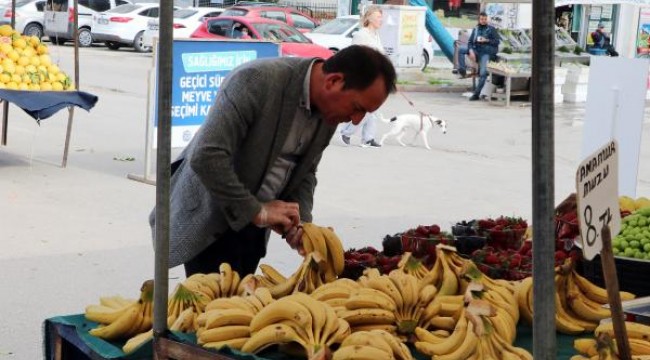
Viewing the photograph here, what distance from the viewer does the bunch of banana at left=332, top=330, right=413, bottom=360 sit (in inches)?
111

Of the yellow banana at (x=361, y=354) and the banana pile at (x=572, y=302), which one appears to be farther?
the banana pile at (x=572, y=302)

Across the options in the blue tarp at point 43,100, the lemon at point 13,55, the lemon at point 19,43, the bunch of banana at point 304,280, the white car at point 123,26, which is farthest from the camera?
the white car at point 123,26

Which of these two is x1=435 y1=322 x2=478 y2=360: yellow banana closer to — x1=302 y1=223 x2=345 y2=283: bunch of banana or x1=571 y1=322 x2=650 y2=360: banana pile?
x1=571 y1=322 x2=650 y2=360: banana pile

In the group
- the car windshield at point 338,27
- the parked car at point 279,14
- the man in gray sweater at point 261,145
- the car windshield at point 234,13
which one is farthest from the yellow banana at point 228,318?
the parked car at point 279,14

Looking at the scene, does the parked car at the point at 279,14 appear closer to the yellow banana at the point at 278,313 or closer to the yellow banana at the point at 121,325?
the yellow banana at the point at 121,325

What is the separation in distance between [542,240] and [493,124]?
52.3 feet

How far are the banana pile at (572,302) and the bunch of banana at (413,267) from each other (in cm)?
35

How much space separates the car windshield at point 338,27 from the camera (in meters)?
28.0

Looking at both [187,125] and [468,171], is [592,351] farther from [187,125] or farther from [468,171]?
[468,171]

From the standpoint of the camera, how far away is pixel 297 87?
3947mm

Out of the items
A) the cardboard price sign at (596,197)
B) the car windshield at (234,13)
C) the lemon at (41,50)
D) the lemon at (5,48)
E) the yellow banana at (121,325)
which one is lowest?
the car windshield at (234,13)

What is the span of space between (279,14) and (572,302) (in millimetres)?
27636

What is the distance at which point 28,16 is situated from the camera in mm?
32844

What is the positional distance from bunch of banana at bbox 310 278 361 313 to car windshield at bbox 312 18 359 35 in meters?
24.8
